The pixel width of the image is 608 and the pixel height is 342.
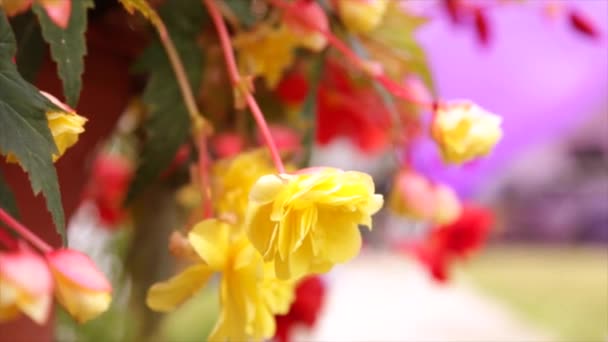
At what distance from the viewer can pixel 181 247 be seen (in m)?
0.27

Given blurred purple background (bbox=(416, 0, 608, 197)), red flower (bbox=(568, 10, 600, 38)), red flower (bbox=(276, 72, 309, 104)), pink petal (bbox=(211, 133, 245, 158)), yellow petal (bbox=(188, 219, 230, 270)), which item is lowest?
blurred purple background (bbox=(416, 0, 608, 197))

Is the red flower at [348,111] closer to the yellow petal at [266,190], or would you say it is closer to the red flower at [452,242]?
the red flower at [452,242]

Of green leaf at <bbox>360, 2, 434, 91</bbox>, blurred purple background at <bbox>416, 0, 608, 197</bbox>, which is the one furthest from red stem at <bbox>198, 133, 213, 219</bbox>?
blurred purple background at <bbox>416, 0, 608, 197</bbox>

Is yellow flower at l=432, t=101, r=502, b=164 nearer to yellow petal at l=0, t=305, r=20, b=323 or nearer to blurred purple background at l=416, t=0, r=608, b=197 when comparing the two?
yellow petal at l=0, t=305, r=20, b=323

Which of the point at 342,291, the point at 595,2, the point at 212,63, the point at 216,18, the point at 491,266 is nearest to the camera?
the point at 216,18

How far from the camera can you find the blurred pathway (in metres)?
1.03

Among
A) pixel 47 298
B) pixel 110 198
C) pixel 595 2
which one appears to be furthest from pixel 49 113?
pixel 595 2

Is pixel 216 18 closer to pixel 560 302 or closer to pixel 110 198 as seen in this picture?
pixel 110 198

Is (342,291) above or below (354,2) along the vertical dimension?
below

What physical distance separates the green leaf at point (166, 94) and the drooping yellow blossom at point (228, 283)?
0.21 ft

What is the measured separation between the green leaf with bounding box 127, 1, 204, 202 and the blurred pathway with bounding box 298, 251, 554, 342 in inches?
16.4

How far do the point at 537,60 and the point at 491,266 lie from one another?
106 centimetres

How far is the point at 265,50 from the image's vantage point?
1.13ft

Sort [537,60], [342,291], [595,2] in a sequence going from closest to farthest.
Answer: [595,2]
[537,60]
[342,291]
